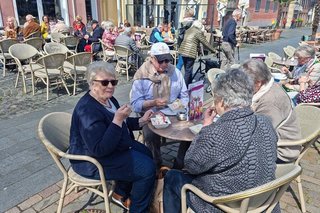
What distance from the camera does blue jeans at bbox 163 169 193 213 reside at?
183 cm

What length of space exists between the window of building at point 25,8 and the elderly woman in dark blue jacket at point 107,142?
32.6ft

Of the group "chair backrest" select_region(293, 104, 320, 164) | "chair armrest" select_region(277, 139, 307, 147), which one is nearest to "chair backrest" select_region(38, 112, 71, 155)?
"chair armrest" select_region(277, 139, 307, 147)

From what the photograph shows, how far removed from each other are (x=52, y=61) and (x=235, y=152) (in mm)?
4359

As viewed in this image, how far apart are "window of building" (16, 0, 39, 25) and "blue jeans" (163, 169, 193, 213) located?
10.6 m

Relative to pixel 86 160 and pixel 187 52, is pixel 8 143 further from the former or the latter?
pixel 187 52

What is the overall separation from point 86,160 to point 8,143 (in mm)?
2201

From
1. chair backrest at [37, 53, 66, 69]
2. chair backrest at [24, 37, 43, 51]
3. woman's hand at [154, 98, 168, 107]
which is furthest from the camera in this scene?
chair backrest at [24, 37, 43, 51]

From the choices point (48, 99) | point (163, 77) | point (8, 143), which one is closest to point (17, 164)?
point (8, 143)

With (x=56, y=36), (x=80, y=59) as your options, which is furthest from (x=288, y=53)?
(x=56, y=36)

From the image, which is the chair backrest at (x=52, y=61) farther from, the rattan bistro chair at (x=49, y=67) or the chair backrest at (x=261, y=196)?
the chair backrest at (x=261, y=196)

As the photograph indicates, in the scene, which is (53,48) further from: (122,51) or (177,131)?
(177,131)

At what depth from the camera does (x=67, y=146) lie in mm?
2201

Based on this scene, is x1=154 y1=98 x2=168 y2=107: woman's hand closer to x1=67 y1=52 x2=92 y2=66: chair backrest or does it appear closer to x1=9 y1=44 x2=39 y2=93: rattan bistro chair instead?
x1=67 y1=52 x2=92 y2=66: chair backrest

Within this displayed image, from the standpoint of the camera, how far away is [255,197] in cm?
149
